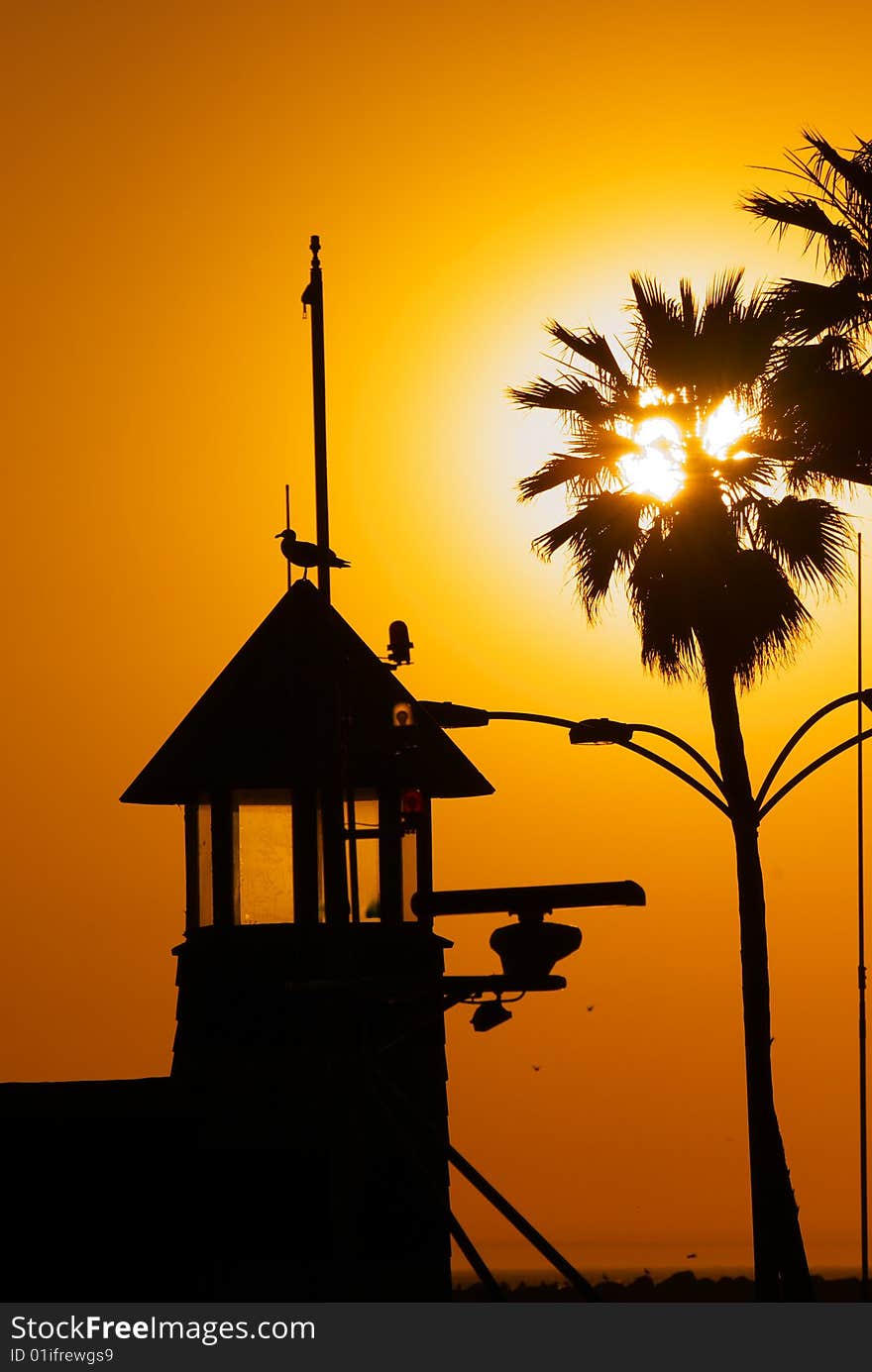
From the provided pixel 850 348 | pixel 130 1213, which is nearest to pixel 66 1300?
pixel 130 1213

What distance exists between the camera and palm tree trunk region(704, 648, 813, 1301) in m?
28.4

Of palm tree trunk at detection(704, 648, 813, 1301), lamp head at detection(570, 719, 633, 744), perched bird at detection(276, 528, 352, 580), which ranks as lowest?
palm tree trunk at detection(704, 648, 813, 1301)

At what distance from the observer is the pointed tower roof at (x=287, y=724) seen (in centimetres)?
2428

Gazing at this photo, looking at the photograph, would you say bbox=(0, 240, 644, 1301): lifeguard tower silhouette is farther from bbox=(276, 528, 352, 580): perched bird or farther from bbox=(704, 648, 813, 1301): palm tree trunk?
bbox=(704, 648, 813, 1301): palm tree trunk

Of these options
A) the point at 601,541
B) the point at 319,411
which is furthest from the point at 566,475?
the point at 319,411

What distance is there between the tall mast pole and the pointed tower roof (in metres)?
2.34

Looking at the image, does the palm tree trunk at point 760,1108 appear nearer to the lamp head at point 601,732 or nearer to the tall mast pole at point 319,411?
the lamp head at point 601,732

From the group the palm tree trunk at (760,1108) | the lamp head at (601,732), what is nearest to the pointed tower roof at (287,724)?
the lamp head at (601,732)

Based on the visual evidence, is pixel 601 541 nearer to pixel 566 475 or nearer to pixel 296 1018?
pixel 566 475

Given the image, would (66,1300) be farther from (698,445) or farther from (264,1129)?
(698,445)

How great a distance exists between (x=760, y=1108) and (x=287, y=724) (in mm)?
9065

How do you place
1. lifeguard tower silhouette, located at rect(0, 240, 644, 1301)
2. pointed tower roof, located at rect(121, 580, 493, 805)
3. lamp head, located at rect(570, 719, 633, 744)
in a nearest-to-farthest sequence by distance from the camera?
1. lifeguard tower silhouette, located at rect(0, 240, 644, 1301)
2. pointed tower roof, located at rect(121, 580, 493, 805)
3. lamp head, located at rect(570, 719, 633, 744)

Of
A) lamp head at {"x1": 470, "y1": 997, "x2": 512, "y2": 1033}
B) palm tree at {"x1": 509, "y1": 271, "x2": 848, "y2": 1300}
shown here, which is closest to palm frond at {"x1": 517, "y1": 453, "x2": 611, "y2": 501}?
palm tree at {"x1": 509, "y1": 271, "x2": 848, "y2": 1300}

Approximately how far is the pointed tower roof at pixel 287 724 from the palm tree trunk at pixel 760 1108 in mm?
5117
